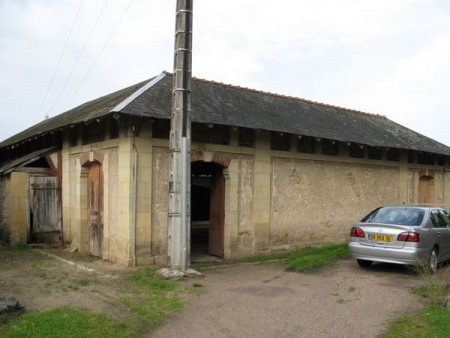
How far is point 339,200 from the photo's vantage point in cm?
1437

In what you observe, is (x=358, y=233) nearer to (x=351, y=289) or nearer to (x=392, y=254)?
(x=392, y=254)

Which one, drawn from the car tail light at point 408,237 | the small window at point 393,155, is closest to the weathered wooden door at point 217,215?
the car tail light at point 408,237

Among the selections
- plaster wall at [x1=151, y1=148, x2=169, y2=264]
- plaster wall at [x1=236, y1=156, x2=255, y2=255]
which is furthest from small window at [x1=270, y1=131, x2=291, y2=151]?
plaster wall at [x1=151, y1=148, x2=169, y2=264]

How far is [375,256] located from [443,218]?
233 centimetres

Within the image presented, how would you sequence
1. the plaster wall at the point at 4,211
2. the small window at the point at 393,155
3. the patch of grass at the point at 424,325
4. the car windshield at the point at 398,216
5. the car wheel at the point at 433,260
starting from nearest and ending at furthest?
the patch of grass at the point at 424,325 → the car wheel at the point at 433,260 → the car windshield at the point at 398,216 → the plaster wall at the point at 4,211 → the small window at the point at 393,155

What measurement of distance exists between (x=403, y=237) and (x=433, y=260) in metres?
1.11

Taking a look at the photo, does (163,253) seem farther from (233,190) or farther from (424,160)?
(424,160)

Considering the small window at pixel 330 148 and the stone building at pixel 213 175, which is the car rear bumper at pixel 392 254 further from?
the small window at pixel 330 148

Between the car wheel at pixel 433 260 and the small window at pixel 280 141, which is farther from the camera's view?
the small window at pixel 280 141

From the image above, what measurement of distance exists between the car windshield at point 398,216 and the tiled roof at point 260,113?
3479 millimetres

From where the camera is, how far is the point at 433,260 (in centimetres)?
923

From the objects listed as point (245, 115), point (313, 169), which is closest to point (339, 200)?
point (313, 169)

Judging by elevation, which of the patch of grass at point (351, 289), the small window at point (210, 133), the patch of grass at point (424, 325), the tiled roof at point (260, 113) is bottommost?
the patch of grass at point (351, 289)

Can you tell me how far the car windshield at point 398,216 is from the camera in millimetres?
9250
